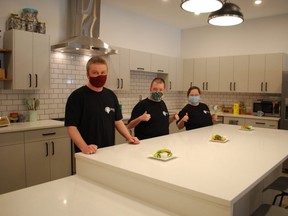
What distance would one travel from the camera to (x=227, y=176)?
4.98ft

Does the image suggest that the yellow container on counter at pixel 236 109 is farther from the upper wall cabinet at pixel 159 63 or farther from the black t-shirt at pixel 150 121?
the black t-shirt at pixel 150 121

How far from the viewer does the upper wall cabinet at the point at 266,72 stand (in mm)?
5226

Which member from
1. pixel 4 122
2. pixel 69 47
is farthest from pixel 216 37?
pixel 4 122

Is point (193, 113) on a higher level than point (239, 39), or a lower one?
lower

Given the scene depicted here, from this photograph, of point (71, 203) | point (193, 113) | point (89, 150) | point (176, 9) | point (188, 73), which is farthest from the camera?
point (188, 73)

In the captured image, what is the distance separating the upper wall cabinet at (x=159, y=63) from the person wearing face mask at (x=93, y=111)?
352 cm

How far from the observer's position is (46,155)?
12.0 feet

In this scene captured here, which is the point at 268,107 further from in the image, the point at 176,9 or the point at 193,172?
the point at 193,172

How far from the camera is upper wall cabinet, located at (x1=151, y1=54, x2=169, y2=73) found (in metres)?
5.80

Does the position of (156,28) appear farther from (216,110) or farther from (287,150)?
(287,150)

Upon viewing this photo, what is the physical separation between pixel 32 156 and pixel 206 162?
2547mm

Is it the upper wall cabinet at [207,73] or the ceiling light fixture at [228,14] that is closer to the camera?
the ceiling light fixture at [228,14]

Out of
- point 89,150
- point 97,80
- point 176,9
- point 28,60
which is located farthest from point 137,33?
point 89,150

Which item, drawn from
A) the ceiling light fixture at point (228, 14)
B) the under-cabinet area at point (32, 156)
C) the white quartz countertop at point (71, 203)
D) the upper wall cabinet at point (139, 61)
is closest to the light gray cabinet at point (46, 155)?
the under-cabinet area at point (32, 156)
